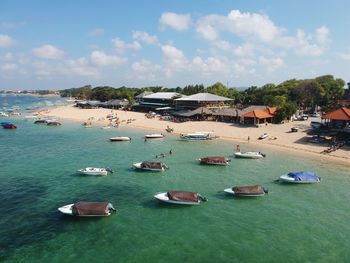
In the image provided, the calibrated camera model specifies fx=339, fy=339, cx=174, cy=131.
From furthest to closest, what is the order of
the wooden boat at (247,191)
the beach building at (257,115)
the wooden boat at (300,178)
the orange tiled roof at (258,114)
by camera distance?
the beach building at (257,115)
the orange tiled roof at (258,114)
the wooden boat at (300,178)
the wooden boat at (247,191)

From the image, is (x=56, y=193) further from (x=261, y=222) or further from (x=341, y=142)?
(x=341, y=142)

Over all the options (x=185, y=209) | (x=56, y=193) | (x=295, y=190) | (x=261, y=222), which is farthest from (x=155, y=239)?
(x=295, y=190)

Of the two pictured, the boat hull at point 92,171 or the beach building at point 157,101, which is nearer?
the boat hull at point 92,171

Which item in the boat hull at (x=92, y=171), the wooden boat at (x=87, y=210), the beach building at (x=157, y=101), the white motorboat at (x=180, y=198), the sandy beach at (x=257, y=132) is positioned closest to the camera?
the wooden boat at (x=87, y=210)

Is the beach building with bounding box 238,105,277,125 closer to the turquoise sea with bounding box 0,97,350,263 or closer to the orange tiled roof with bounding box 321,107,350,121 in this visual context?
the orange tiled roof with bounding box 321,107,350,121

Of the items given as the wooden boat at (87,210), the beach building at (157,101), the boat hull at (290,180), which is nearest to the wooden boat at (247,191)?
the boat hull at (290,180)

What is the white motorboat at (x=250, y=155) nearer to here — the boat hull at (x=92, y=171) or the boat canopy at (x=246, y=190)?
the boat canopy at (x=246, y=190)

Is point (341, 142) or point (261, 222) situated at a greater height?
point (341, 142)

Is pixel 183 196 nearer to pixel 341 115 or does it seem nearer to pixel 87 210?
Answer: pixel 87 210

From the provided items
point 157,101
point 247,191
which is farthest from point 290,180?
point 157,101
